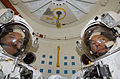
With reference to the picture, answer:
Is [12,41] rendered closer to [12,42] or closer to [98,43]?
[12,42]

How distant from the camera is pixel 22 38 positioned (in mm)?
1494

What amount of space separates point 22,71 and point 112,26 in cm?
118

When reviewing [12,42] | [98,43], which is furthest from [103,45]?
[12,42]

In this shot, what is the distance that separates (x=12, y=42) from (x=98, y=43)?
106 centimetres

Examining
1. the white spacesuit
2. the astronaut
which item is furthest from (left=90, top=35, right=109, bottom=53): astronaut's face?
the astronaut

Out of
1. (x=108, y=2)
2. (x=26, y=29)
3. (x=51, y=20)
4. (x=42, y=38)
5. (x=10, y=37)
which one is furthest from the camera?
(x=51, y=20)

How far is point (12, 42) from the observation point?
1.41 m

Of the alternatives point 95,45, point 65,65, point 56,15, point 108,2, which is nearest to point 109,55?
point 95,45

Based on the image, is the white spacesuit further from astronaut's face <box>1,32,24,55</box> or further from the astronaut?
astronaut's face <box>1,32,24,55</box>

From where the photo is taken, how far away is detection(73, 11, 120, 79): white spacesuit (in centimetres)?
117

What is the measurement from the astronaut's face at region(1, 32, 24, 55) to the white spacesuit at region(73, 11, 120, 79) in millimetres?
850

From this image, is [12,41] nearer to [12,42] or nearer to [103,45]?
[12,42]

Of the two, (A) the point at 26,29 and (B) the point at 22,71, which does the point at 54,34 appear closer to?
(A) the point at 26,29

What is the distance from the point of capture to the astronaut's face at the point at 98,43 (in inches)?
54.2
